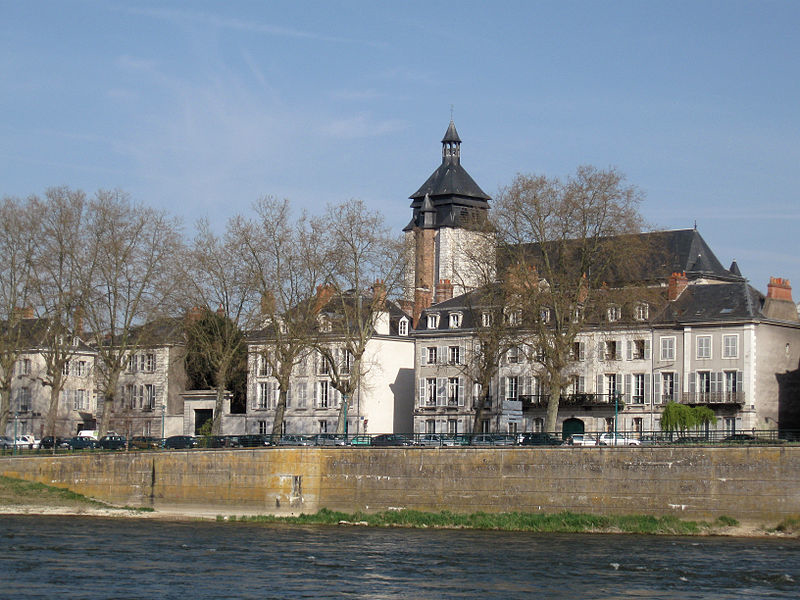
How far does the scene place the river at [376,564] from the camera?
121 ft

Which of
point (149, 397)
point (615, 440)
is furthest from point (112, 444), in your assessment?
point (149, 397)

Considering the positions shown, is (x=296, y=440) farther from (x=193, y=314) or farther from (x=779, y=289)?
(x=779, y=289)

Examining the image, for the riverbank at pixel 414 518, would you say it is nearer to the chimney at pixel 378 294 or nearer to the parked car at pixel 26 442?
the parked car at pixel 26 442

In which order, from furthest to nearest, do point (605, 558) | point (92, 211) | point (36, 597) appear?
point (92, 211) → point (605, 558) → point (36, 597)

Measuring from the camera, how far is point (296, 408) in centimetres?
8581

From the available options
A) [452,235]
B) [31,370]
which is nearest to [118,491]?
[31,370]

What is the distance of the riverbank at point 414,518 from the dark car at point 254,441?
4606 mm

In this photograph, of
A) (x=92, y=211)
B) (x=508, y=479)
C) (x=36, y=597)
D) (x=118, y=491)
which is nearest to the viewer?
(x=36, y=597)

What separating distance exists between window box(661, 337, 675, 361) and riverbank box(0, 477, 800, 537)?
22.4m

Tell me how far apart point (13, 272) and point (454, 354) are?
26.9 meters

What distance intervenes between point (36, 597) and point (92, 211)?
3754cm

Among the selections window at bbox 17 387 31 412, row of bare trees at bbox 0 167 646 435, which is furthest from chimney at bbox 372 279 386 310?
window at bbox 17 387 31 412

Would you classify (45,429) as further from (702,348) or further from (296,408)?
(702,348)

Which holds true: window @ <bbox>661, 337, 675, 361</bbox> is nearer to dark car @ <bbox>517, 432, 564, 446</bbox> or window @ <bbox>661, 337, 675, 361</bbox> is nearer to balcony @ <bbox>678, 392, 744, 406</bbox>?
balcony @ <bbox>678, 392, 744, 406</bbox>
